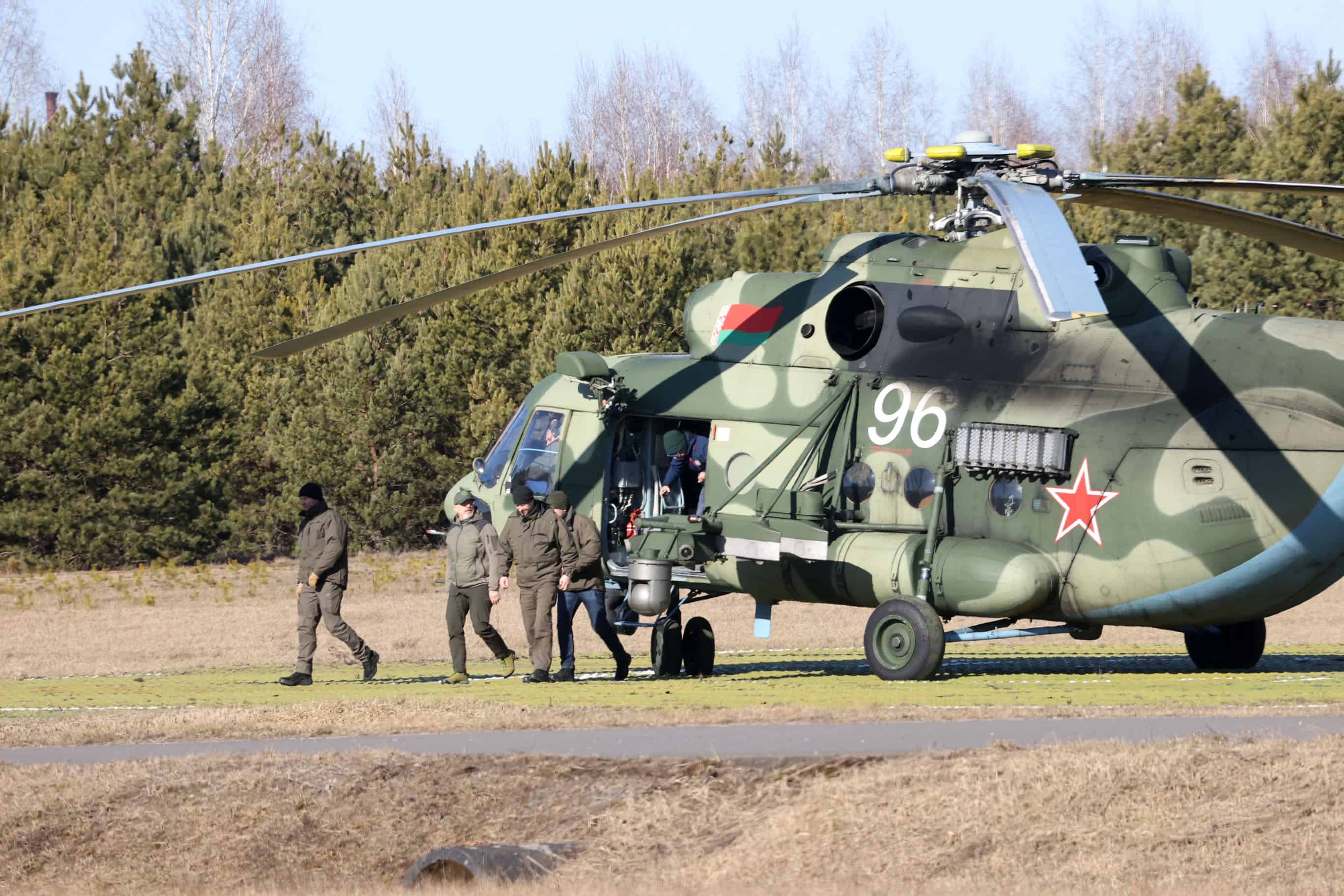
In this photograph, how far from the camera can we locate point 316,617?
15.8 meters

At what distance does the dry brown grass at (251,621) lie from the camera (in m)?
23.8

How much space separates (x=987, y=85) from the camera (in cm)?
9531

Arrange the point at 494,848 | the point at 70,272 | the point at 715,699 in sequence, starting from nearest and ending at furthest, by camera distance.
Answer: the point at 494,848 < the point at 715,699 < the point at 70,272

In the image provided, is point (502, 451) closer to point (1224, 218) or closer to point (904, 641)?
point (904, 641)

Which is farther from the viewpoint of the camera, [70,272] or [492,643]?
[70,272]

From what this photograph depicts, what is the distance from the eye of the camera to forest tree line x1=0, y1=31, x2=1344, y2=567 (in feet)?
124

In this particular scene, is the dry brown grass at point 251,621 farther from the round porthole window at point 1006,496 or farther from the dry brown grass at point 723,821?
the dry brown grass at point 723,821

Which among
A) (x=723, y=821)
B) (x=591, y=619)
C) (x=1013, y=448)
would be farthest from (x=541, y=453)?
(x=723, y=821)

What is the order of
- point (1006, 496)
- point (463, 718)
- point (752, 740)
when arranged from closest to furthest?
1. point (752, 740)
2. point (463, 718)
3. point (1006, 496)

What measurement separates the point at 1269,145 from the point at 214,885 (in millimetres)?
32743

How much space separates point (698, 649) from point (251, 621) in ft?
47.3

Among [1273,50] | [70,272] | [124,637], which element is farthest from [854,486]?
[1273,50]

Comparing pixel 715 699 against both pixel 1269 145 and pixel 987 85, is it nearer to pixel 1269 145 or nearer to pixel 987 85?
pixel 1269 145

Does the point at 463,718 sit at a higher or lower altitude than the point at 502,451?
lower
